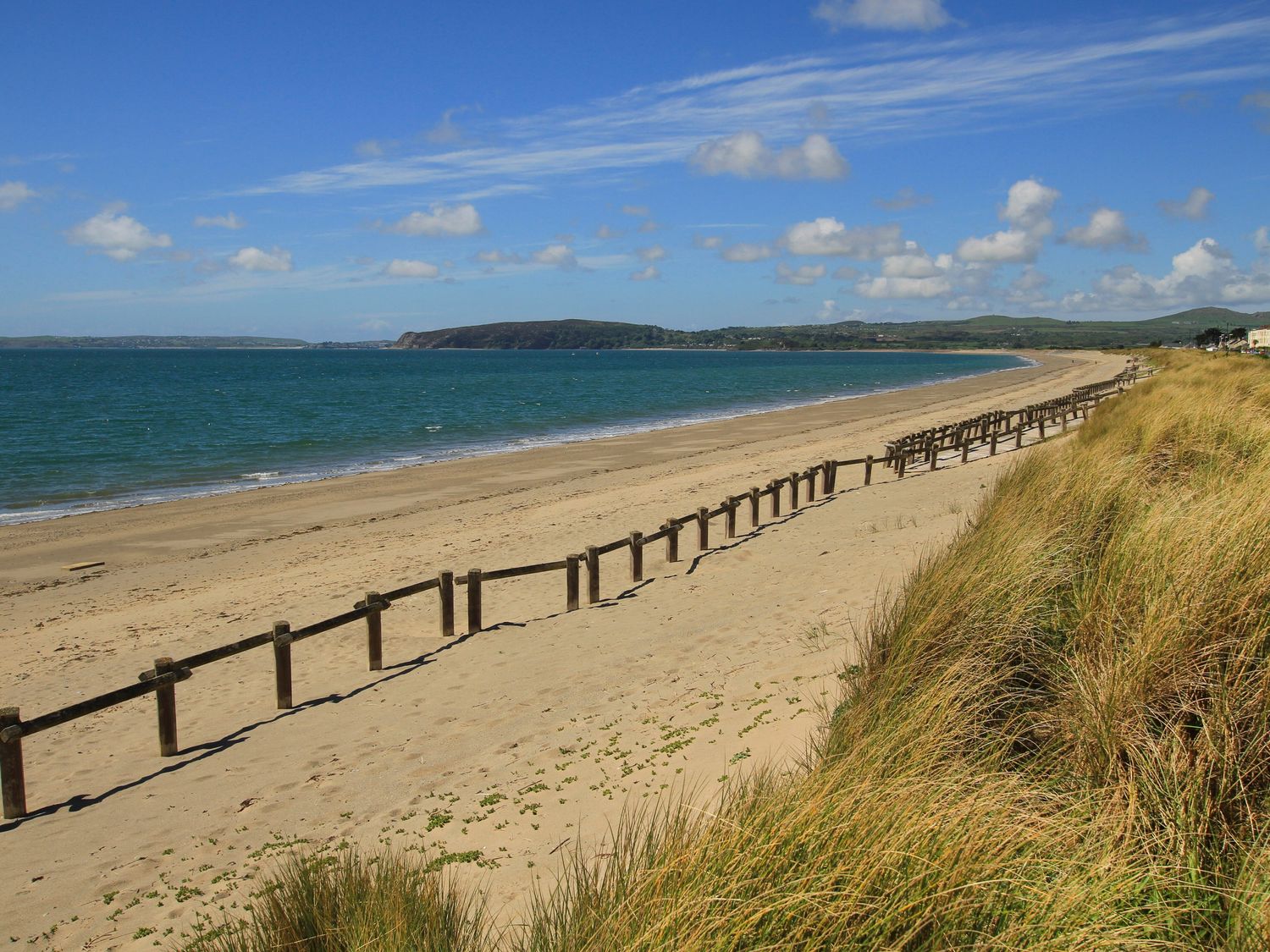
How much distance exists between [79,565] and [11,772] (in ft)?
41.3

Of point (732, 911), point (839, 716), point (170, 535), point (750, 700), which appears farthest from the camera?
point (170, 535)

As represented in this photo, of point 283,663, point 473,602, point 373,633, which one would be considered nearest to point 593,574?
point 473,602

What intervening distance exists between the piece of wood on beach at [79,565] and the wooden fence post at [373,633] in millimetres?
10831

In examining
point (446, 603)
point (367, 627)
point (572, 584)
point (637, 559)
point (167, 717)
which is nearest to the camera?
point (167, 717)

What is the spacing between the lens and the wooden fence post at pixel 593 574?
12.9m

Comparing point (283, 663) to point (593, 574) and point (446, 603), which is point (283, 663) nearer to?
point (446, 603)

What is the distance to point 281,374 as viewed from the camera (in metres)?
123

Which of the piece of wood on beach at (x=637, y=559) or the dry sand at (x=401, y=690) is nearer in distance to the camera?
the dry sand at (x=401, y=690)

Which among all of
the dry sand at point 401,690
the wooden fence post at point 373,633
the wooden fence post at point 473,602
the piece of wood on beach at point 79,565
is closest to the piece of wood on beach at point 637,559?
the dry sand at point 401,690

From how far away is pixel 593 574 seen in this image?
42.8ft

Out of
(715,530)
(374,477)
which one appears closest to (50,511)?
(374,477)

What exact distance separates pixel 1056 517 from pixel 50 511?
2670 centimetres

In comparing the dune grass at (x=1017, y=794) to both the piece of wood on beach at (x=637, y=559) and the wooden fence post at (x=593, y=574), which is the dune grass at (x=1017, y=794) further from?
the piece of wood on beach at (x=637, y=559)

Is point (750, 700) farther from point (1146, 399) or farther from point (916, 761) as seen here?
point (1146, 399)
